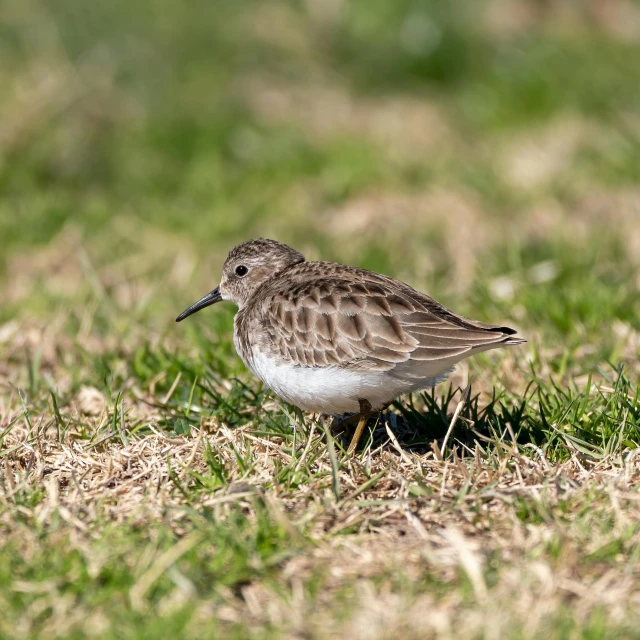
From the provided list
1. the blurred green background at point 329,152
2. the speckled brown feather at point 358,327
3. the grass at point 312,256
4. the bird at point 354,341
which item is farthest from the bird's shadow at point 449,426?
the blurred green background at point 329,152

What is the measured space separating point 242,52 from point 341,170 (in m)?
3.26

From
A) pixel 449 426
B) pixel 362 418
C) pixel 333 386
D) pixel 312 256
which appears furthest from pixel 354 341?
pixel 312 256

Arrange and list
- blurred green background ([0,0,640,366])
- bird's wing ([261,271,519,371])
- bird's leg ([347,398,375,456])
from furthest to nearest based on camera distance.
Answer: blurred green background ([0,0,640,366])
bird's leg ([347,398,375,456])
bird's wing ([261,271,519,371])

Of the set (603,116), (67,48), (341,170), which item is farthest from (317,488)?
(67,48)

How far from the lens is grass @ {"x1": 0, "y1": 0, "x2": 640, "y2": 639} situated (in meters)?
3.97

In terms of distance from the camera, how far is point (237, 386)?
19.4 ft

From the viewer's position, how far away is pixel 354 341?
5109mm

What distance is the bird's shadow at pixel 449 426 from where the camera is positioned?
5.27 metres

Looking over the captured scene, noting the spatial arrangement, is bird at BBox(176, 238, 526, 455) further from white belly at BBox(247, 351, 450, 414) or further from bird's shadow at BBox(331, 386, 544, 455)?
bird's shadow at BBox(331, 386, 544, 455)

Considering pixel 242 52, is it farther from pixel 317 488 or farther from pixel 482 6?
pixel 317 488

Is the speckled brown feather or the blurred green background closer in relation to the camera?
the speckled brown feather

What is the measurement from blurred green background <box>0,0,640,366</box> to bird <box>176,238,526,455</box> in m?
1.52

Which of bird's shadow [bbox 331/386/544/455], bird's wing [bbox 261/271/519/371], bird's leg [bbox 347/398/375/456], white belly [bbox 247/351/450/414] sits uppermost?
bird's wing [bbox 261/271/519/371]

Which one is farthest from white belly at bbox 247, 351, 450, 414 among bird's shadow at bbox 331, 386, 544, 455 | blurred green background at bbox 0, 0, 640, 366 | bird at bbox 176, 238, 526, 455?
blurred green background at bbox 0, 0, 640, 366
